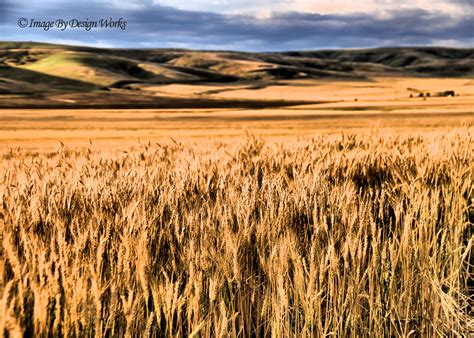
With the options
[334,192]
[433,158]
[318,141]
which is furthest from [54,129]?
[334,192]

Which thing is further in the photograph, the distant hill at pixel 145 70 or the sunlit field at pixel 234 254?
the distant hill at pixel 145 70

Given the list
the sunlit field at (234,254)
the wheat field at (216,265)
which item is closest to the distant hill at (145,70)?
the sunlit field at (234,254)

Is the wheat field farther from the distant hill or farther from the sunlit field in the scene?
the distant hill

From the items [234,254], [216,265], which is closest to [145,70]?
[216,265]

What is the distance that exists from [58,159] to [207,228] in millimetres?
3034

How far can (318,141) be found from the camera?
23.4 ft

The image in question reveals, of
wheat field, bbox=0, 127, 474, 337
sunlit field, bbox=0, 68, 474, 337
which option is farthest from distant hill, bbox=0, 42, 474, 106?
wheat field, bbox=0, 127, 474, 337

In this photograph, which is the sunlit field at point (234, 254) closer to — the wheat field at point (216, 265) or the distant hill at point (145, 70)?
the wheat field at point (216, 265)

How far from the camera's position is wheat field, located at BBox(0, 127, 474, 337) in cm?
168

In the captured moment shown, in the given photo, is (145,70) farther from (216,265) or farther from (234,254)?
(234,254)

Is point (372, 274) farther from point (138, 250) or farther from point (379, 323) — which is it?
point (138, 250)

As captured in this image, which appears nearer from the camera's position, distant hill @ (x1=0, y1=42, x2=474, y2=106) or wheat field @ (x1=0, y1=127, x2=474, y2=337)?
wheat field @ (x1=0, y1=127, x2=474, y2=337)

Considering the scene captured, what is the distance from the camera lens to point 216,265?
7.23 ft

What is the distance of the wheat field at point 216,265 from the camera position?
1676 mm
